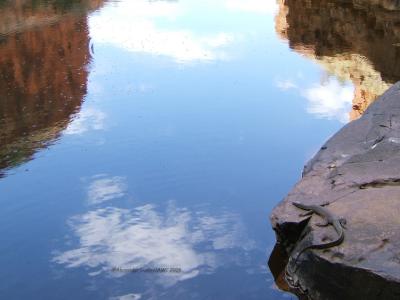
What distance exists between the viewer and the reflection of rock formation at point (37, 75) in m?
11.9

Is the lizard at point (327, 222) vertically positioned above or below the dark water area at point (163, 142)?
above

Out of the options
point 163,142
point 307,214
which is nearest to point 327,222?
point 307,214

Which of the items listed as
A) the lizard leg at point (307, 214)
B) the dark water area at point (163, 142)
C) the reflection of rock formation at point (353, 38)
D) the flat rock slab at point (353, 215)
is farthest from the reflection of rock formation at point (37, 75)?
the reflection of rock formation at point (353, 38)

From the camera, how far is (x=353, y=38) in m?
19.6

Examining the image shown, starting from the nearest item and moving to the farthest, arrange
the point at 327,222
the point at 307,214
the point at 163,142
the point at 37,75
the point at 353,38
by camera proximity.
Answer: the point at 327,222 → the point at 307,214 → the point at 163,142 → the point at 37,75 → the point at 353,38

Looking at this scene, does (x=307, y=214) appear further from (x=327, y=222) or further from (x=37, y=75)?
(x=37, y=75)

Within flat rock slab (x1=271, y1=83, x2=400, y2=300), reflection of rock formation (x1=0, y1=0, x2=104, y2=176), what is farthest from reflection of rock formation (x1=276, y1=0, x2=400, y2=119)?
reflection of rock formation (x1=0, y1=0, x2=104, y2=176)

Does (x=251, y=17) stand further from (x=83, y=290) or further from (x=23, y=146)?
(x=83, y=290)

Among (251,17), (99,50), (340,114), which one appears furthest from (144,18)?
(340,114)

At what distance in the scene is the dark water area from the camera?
7.28 metres

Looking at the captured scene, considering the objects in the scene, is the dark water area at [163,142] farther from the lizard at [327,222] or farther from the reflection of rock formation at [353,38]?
the lizard at [327,222]

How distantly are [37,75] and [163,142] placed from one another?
692 centimetres

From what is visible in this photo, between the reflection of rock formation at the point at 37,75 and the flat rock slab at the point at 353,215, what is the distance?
547 centimetres

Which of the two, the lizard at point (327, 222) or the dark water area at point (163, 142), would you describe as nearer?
the lizard at point (327, 222)
